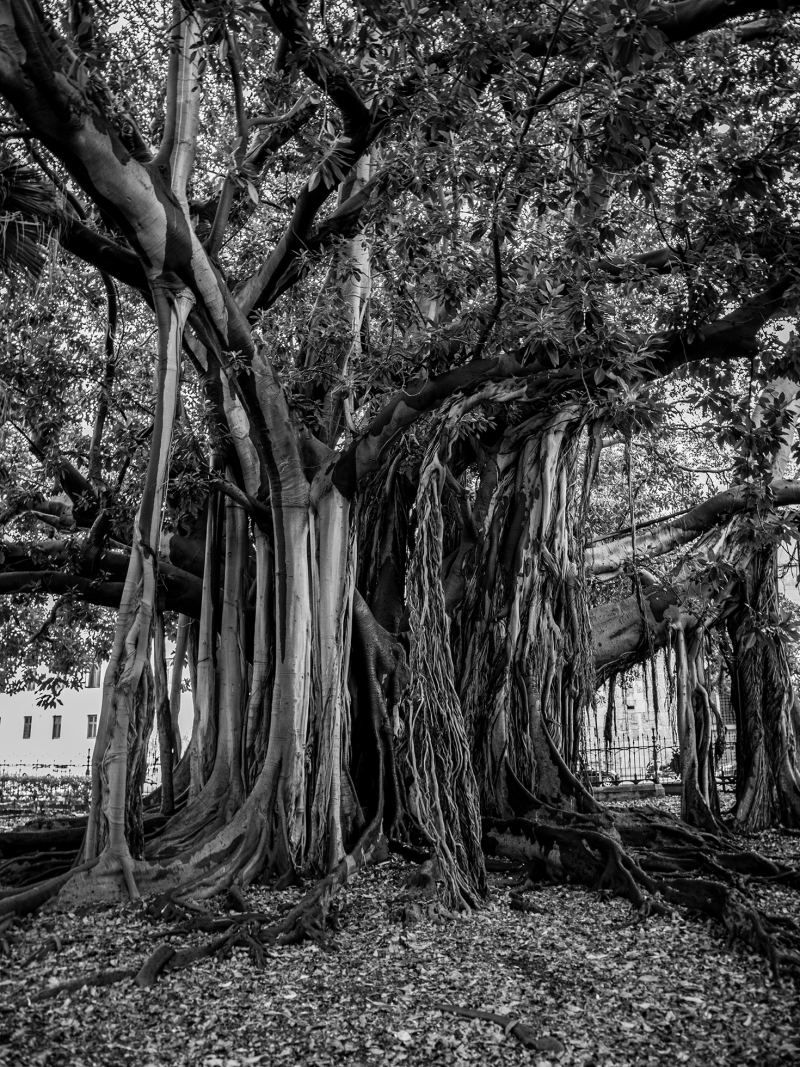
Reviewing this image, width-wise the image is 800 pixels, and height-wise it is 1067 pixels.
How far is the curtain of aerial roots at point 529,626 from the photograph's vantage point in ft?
21.6

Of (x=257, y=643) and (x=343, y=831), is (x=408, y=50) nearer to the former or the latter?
(x=257, y=643)

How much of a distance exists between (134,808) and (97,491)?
3122 millimetres

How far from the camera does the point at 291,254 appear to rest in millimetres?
6168

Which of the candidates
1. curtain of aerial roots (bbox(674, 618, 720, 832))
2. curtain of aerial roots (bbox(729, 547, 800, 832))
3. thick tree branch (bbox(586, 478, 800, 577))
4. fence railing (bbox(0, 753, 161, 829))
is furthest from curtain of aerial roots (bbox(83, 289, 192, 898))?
curtain of aerial roots (bbox(729, 547, 800, 832))

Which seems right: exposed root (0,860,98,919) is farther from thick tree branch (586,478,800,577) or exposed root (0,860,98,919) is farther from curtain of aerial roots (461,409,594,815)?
thick tree branch (586,478,800,577)

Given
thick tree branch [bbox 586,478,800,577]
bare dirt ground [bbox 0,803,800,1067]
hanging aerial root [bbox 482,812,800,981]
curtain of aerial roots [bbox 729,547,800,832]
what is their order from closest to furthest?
bare dirt ground [bbox 0,803,800,1067] → hanging aerial root [bbox 482,812,800,981] → curtain of aerial roots [bbox 729,547,800,832] → thick tree branch [bbox 586,478,800,577]

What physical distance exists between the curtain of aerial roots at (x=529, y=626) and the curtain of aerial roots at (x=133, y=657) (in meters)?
2.47

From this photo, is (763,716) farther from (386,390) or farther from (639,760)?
(639,760)

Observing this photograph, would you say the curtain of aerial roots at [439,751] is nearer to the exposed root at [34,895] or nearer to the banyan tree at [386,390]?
the banyan tree at [386,390]

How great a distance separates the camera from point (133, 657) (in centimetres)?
498

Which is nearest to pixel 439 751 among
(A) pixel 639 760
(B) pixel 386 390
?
(B) pixel 386 390

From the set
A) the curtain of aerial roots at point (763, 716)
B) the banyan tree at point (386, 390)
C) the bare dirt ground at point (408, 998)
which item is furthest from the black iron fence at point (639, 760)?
the bare dirt ground at point (408, 998)

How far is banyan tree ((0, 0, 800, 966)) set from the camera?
15.6 ft

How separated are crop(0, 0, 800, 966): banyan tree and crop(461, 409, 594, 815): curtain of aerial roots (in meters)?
0.03
